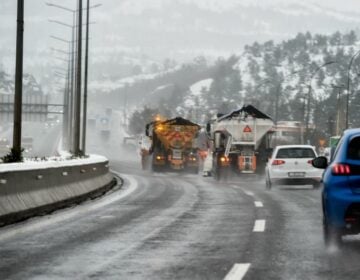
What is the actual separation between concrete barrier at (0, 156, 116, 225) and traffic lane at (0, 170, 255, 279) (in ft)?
2.28

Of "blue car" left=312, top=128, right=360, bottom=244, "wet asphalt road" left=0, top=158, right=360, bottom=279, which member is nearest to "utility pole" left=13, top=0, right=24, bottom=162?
"wet asphalt road" left=0, top=158, right=360, bottom=279

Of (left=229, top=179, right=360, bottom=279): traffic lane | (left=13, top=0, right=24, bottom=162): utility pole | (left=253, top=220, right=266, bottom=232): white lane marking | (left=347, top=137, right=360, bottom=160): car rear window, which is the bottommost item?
(left=253, top=220, right=266, bottom=232): white lane marking

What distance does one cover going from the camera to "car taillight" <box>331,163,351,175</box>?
446 inches

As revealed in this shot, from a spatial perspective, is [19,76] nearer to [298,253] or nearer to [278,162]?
[278,162]

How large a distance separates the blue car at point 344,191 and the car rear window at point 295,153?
19.2 meters

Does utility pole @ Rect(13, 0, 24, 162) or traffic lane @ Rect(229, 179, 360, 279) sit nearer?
traffic lane @ Rect(229, 179, 360, 279)

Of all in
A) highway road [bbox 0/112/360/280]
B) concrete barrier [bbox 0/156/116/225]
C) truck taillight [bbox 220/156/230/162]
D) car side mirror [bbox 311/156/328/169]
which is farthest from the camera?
truck taillight [bbox 220/156/230/162]

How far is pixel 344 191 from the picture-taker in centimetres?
1127

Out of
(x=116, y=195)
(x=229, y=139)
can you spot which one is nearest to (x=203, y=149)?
(x=229, y=139)

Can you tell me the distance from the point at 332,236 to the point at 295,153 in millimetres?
19325

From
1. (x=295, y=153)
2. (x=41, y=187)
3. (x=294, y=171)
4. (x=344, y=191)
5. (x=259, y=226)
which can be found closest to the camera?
(x=344, y=191)

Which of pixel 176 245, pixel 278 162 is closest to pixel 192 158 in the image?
pixel 278 162

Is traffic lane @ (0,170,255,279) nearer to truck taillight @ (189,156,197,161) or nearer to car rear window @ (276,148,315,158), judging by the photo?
car rear window @ (276,148,315,158)

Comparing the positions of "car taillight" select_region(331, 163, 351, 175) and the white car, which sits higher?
"car taillight" select_region(331, 163, 351, 175)
